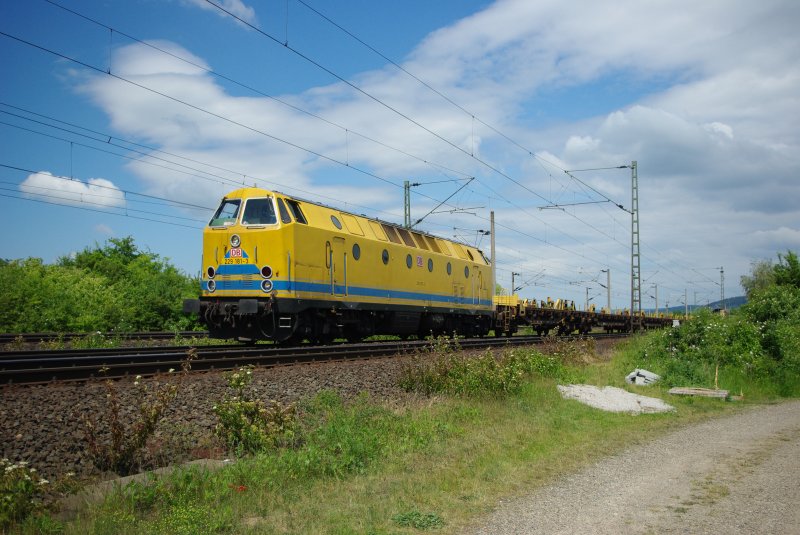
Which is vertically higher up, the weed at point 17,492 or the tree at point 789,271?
the tree at point 789,271

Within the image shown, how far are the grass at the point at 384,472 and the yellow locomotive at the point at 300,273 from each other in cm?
583

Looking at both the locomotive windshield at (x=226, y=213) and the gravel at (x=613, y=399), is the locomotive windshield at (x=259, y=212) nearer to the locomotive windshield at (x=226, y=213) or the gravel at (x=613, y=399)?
the locomotive windshield at (x=226, y=213)

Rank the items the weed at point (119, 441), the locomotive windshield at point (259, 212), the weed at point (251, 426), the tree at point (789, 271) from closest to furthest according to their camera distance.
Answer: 1. the weed at point (119, 441)
2. the weed at point (251, 426)
3. the locomotive windshield at point (259, 212)
4. the tree at point (789, 271)

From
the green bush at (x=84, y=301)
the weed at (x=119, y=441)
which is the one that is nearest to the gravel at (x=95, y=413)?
the weed at (x=119, y=441)

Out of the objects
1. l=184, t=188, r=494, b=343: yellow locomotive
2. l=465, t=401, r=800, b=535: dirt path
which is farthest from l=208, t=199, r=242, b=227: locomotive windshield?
l=465, t=401, r=800, b=535: dirt path

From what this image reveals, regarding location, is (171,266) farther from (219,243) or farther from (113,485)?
(113,485)

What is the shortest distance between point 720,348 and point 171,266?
29.9 m

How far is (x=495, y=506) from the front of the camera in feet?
19.8

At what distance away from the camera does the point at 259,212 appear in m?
16.2

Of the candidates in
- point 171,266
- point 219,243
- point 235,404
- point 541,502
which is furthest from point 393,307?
point 171,266

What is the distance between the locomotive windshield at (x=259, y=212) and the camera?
16.0m

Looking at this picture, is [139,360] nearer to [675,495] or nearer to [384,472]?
[384,472]

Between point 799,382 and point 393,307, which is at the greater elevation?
point 393,307

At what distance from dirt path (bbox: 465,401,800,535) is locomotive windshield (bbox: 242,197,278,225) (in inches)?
419
